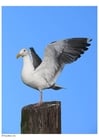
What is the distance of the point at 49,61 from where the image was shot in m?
1.70

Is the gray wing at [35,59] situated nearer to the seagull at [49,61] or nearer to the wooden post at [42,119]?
the seagull at [49,61]

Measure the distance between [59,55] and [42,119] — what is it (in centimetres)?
31

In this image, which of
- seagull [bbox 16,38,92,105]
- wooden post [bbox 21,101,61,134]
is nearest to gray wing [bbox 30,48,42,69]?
seagull [bbox 16,38,92,105]

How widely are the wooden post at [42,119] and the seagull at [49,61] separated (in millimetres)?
62

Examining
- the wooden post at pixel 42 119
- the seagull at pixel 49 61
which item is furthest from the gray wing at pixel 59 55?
the wooden post at pixel 42 119

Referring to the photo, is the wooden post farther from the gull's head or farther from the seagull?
the gull's head

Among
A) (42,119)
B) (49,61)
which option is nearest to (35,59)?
(49,61)

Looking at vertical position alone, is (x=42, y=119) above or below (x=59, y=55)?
below

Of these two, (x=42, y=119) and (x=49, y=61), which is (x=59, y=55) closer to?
(x=49, y=61)

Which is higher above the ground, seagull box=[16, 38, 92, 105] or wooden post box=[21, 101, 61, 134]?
seagull box=[16, 38, 92, 105]

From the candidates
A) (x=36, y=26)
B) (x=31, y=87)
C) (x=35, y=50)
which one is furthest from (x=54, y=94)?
(x=36, y=26)

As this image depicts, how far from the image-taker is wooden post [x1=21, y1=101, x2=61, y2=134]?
5.30 ft

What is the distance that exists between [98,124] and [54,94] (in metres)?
0.25

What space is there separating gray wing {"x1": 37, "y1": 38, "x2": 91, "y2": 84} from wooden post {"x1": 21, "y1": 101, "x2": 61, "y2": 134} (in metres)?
0.14
